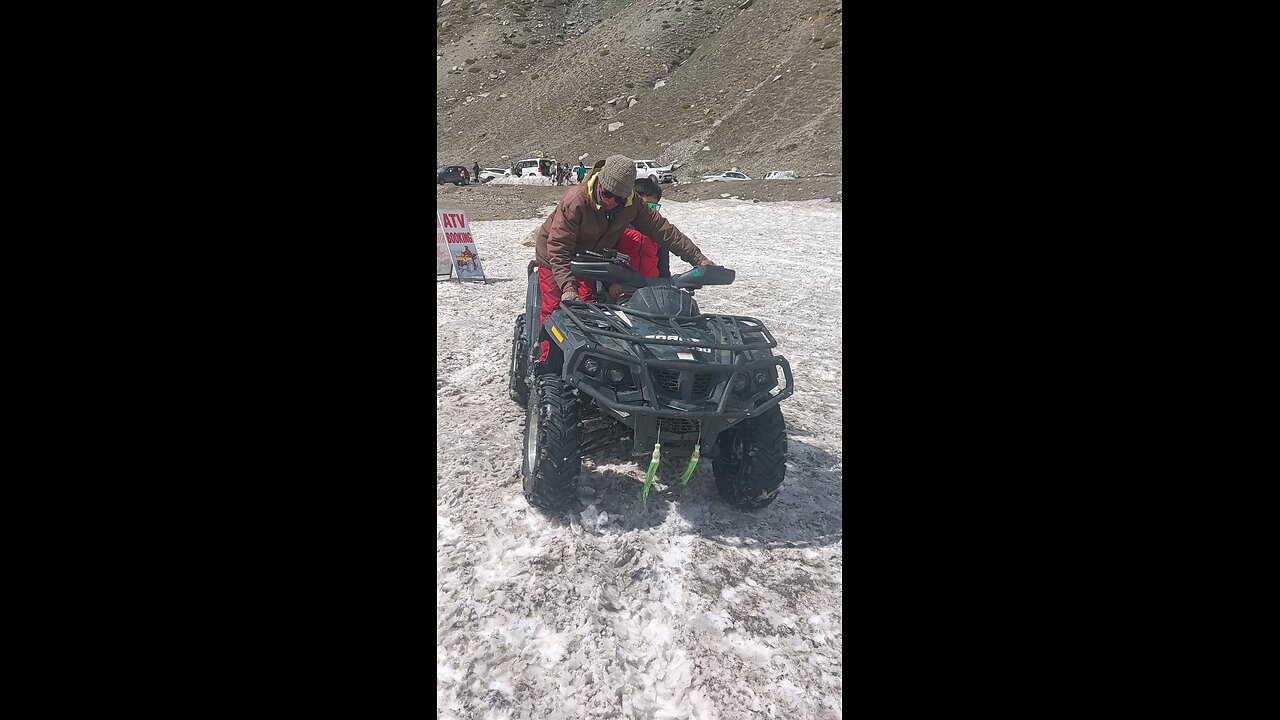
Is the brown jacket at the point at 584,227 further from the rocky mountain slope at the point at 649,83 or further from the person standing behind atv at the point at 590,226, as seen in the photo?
the rocky mountain slope at the point at 649,83

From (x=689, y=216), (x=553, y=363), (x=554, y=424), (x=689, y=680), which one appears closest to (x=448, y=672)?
(x=689, y=680)

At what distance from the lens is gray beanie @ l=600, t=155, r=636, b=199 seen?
413 centimetres

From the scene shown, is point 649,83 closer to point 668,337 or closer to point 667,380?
point 668,337

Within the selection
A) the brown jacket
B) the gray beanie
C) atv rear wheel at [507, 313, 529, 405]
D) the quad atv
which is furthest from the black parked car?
the quad atv

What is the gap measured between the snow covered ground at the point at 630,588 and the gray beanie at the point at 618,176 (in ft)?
4.28

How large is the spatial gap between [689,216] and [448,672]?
17388mm

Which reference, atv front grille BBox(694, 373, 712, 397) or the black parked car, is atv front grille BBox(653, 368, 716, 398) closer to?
atv front grille BBox(694, 373, 712, 397)

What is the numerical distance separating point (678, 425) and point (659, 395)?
0.18m

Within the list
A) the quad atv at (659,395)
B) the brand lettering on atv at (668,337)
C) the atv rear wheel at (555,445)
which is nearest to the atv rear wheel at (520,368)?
the quad atv at (659,395)

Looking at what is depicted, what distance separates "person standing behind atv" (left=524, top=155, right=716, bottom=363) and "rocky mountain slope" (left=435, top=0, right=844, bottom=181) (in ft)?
→ 90.8

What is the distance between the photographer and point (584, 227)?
14.6ft

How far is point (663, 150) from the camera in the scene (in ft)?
143

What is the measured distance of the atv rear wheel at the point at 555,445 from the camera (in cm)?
349

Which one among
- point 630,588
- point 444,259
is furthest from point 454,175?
point 630,588
